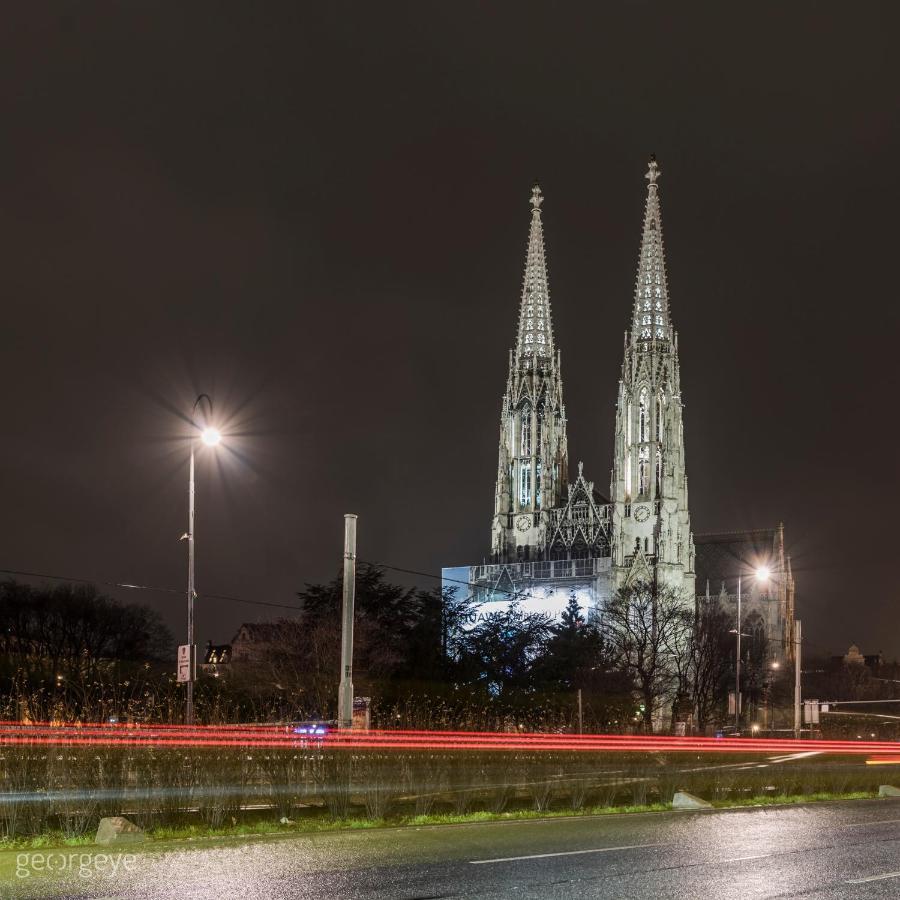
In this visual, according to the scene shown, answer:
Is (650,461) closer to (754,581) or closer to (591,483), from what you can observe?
(591,483)

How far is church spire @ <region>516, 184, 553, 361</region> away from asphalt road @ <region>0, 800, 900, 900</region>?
114 metres

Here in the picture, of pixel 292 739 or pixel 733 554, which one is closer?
pixel 292 739

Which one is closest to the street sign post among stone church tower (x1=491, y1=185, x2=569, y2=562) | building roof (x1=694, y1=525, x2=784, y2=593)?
stone church tower (x1=491, y1=185, x2=569, y2=562)

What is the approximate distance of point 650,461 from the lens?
120312 millimetres

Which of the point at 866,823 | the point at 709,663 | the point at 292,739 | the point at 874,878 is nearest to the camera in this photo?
the point at 874,878

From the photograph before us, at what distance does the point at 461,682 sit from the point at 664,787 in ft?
163

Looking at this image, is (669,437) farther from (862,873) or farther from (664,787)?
(862,873)

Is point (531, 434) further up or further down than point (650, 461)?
further up

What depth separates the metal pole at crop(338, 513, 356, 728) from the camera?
26516 millimetres

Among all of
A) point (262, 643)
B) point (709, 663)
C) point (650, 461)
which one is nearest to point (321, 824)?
point (262, 643)

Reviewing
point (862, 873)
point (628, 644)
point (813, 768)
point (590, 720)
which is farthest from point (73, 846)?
point (628, 644)

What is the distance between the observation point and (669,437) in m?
119

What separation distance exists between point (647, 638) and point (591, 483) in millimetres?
42449

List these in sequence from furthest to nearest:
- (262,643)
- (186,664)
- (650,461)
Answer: (650,461)
(262,643)
(186,664)
